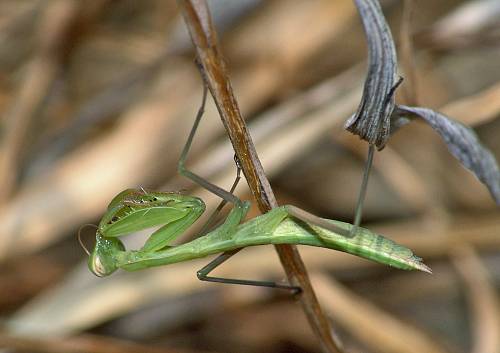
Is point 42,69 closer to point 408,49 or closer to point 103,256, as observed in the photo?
point 103,256

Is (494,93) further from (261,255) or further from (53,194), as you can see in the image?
(53,194)

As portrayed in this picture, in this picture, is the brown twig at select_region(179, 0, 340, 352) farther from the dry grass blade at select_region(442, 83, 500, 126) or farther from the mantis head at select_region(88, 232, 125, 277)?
the dry grass blade at select_region(442, 83, 500, 126)

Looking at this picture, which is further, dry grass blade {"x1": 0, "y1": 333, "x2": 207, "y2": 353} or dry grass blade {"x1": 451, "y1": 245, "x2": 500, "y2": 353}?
dry grass blade {"x1": 451, "y1": 245, "x2": 500, "y2": 353}

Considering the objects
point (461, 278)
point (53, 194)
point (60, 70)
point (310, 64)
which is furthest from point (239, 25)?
point (461, 278)

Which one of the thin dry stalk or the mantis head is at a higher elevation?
the thin dry stalk

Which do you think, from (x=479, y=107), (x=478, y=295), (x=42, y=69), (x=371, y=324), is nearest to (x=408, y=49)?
(x=479, y=107)

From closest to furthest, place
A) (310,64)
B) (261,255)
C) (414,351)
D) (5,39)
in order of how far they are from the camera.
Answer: (414,351) < (261,255) < (310,64) < (5,39)

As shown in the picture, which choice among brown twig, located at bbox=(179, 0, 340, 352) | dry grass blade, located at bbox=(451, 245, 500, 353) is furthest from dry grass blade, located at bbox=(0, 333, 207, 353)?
dry grass blade, located at bbox=(451, 245, 500, 353)

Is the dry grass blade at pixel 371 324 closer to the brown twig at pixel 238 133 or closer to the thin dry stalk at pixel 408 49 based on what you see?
the brown twig at pixel 238 133
